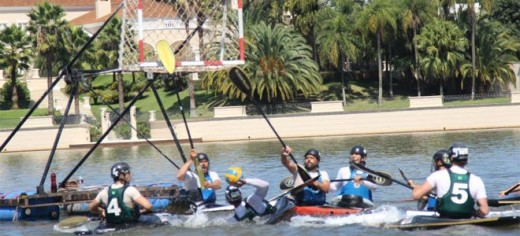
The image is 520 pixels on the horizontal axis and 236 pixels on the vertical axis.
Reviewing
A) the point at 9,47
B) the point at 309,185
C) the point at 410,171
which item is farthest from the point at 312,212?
the point at 9,47

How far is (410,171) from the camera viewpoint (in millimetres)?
34406

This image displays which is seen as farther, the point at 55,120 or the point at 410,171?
the point at 55,120

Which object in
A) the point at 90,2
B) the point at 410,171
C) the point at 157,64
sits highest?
the point at 90,2

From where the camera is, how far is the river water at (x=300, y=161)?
20016 mm

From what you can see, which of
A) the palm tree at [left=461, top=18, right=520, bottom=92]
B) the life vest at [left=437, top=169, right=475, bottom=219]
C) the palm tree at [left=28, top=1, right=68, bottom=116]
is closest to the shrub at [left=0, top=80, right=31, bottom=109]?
the palm tree at [left=28, top=1, right=68, bottom=116]

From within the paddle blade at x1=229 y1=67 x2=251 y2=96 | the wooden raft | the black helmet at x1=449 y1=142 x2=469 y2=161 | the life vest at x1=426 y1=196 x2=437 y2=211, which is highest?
the paddle blade at x1=229 y1=67 x2=251 y2=96

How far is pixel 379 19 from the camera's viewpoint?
211ft

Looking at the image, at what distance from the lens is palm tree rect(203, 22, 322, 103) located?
6241cm

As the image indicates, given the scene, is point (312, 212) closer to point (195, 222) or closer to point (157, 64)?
point (195, 222)

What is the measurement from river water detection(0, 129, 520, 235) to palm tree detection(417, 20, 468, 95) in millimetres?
12185

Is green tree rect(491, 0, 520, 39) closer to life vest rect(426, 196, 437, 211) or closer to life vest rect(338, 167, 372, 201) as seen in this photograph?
life vest rect(338, 167, 372, 201)

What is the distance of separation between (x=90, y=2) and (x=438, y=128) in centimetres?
5716

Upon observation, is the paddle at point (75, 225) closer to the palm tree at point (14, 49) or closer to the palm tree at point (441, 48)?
the palm tree at point (441, 48)

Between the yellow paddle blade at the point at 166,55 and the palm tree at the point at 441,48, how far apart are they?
43363 mm
